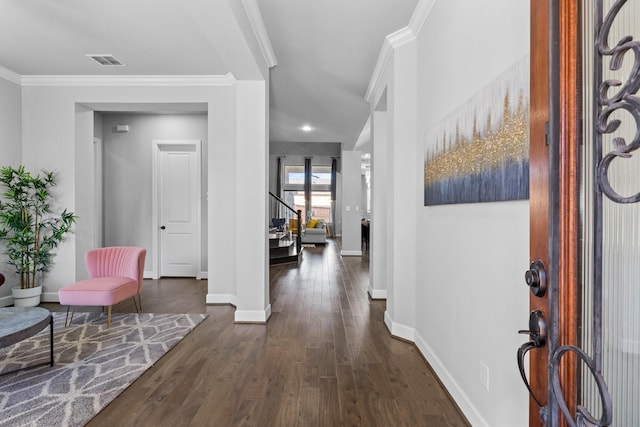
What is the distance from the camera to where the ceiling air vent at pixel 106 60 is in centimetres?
360

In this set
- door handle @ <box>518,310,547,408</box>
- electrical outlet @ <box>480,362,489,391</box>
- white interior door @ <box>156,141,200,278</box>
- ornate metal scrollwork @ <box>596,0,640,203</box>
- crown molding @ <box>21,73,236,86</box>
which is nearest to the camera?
ornate metal scrollwork @ <box>596,0,640,203</box>

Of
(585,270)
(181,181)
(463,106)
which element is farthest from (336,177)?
(585,270)

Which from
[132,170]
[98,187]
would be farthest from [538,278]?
[98,187]

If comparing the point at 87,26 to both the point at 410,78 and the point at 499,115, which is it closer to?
the point at 410,78

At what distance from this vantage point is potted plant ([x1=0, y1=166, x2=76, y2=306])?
3879 mm

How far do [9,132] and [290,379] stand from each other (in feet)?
14.9

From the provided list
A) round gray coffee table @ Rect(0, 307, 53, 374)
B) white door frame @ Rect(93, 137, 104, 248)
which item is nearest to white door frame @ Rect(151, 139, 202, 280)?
white door frame @ Rect(93, 137, 104, 248)

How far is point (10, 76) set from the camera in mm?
4020

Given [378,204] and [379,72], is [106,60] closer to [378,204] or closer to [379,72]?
[379,72]

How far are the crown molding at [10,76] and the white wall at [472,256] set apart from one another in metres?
4.79

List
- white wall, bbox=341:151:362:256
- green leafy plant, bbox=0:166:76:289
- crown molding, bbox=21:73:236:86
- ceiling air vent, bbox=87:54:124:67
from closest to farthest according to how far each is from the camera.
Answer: ceiling air vent, bbox=87:54:124:67, green leafy plant, bbox=0:166:76:289, crown molding, bbox=21:73:236:86, white wall, bbox=341:151:362:256

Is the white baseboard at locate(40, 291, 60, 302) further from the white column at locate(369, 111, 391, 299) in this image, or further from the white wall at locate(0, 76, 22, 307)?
the white column at locate(369, 111, 391, 299)

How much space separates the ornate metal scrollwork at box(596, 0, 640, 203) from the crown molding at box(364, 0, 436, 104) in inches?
84.7

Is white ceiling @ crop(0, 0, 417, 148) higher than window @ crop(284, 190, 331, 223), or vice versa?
white ceiling @ crop(0, 0, 417, 148)
